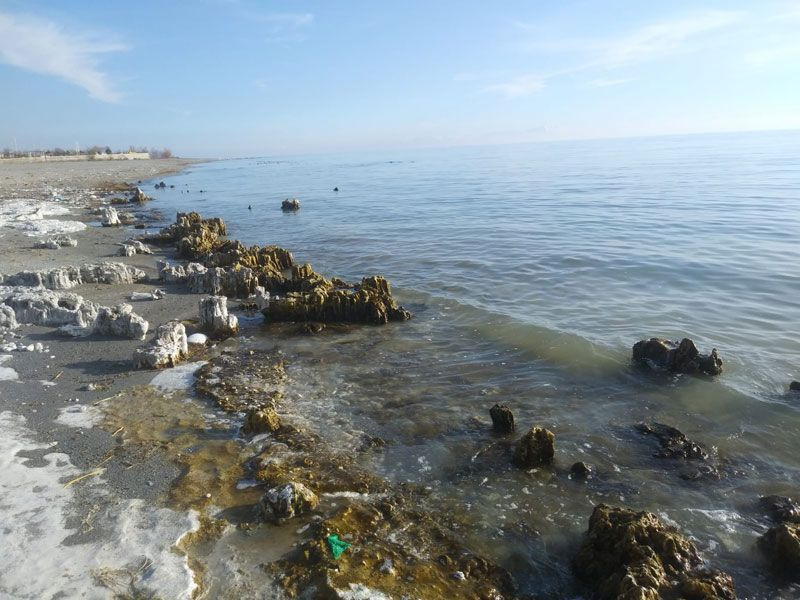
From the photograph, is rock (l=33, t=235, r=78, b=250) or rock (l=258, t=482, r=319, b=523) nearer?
rock (l=258, t=482, r=319, b=523)

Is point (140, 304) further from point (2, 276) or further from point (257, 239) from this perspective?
point (257, 239)

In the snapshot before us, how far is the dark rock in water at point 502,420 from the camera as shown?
6789mm

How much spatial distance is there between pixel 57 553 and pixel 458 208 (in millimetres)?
29040

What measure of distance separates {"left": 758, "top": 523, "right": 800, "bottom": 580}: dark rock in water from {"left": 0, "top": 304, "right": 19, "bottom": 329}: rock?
1148cm

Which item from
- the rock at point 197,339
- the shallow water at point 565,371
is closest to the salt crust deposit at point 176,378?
the rock at point 197,339

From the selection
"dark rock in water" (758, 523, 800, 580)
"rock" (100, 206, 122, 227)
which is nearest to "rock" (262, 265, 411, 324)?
"dark rock in water" (758, 523, 800, 580)

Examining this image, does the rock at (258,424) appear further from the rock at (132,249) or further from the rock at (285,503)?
the rock at (132,249)

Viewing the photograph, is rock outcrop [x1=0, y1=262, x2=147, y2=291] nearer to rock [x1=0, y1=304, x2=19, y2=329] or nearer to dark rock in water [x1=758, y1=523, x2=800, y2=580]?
rock [x1=0, y1=304, x2=19, y2=329]

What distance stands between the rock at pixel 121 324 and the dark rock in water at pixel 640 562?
26.3 ft

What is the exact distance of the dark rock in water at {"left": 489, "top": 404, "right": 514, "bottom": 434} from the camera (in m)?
6.79

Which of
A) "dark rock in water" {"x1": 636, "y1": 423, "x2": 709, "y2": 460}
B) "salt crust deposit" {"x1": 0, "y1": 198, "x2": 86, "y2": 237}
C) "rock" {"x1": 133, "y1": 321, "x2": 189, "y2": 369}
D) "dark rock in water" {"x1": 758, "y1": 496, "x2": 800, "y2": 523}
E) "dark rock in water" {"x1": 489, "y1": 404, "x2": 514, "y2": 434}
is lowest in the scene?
"dark rock in water" {"x1": 758, "y1": 496, "x2": 800, "y2": 523}

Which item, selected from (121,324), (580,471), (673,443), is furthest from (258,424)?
(673,443)

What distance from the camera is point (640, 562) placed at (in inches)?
166

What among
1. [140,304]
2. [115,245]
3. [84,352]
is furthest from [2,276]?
[115,245]
